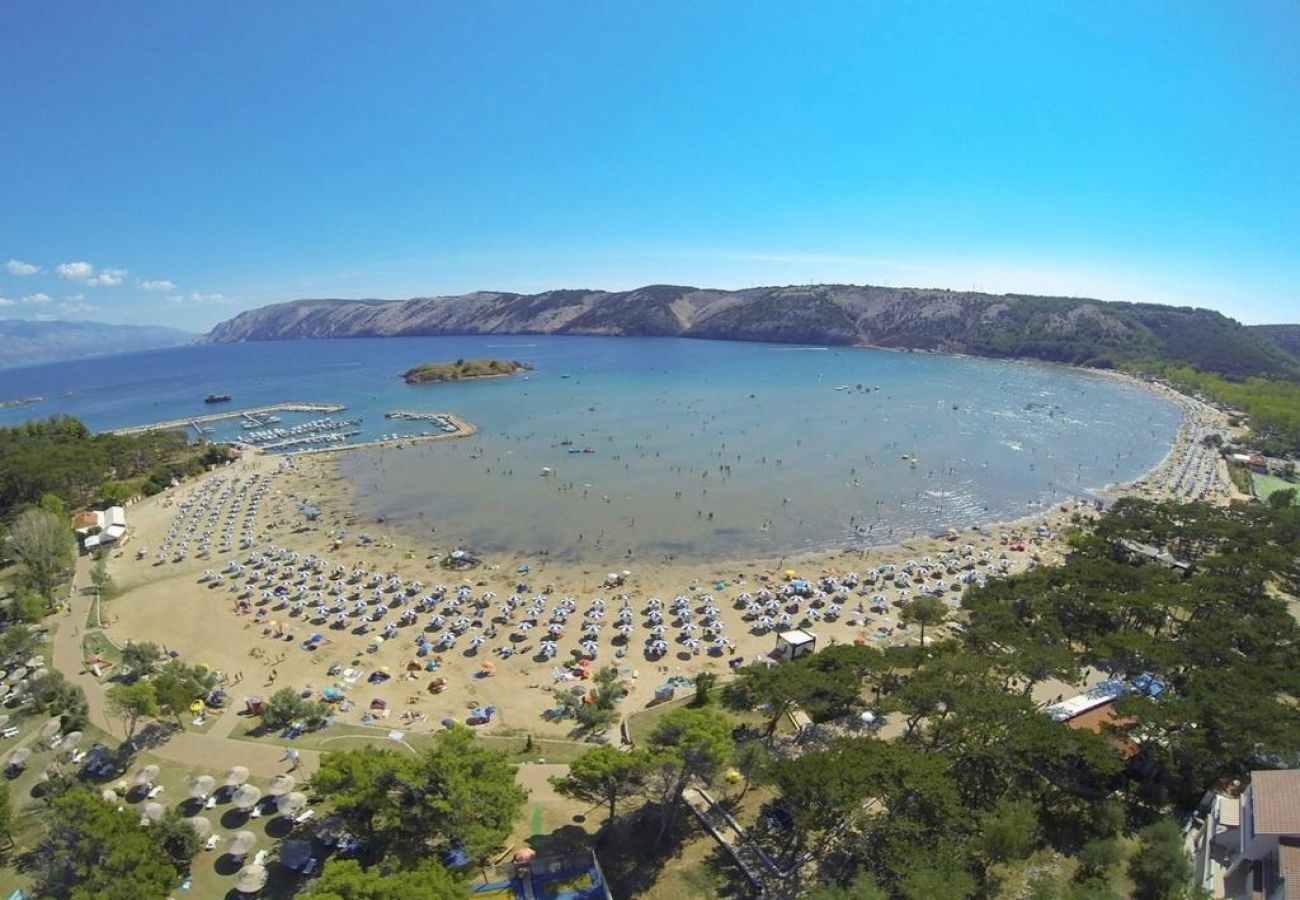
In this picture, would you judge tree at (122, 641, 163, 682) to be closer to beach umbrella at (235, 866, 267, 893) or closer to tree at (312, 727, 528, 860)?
beach umbrella at (235, 866, 267, 893)

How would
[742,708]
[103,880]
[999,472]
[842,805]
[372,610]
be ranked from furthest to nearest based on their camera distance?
1. [999,472]
2. [372,610]
3. [742,708]
4. [842,805]
5. [103,880]

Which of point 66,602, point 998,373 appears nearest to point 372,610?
point 66,602

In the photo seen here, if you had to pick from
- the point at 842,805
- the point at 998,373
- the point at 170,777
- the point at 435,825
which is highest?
the point at 998,373

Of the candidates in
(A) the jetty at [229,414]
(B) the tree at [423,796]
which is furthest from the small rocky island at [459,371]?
(B) the tree at [423,796]

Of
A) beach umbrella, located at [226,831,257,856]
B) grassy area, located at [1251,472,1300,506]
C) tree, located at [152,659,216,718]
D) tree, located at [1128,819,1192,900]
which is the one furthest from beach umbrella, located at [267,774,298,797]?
grassy area, located at [1251,472,1300,506]

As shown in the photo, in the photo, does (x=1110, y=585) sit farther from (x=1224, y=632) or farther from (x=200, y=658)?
(x=200, y=658)

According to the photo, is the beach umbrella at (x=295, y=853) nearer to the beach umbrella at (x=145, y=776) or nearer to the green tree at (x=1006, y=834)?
the beach umbrella at (x=145, y=776)
